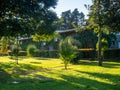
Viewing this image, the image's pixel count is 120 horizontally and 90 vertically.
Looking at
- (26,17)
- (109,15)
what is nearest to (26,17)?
(26,17)

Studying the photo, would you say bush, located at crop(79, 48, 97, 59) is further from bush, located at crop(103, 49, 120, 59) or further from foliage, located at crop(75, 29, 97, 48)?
foliage, located at crop(75, 29, 97, 48)

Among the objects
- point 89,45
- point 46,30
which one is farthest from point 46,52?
point 46,30

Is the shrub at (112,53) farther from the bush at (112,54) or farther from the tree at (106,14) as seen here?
the tree at (106,14)

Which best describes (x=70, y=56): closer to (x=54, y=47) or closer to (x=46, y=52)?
(x=46, y=52)

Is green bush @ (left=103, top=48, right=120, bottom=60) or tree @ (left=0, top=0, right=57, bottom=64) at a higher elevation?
tree @ (left=0, top=0, right=57, bottom=64)

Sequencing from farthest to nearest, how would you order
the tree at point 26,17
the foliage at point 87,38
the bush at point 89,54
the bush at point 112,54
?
the foliage at point 87,38
the bush at point 89,54
the bush at point 112,54
the tree at point 26,17

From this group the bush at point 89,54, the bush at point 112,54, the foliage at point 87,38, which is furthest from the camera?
the foliage at point 87,38

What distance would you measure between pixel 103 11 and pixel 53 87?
1350 centimetres

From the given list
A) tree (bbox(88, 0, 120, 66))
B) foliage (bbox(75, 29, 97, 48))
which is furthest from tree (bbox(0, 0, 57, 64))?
foliage (bbox(75, 29, 97, 48))

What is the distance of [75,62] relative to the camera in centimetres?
3048

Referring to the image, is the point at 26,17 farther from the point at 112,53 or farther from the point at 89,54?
the point at 112,53

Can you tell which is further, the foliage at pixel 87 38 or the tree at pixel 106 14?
the foliage at pixel 87 38

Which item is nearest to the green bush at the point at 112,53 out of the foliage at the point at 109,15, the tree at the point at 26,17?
the foliage at the point at 109,15

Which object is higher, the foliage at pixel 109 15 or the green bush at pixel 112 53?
the foliage at pixel 109 15
